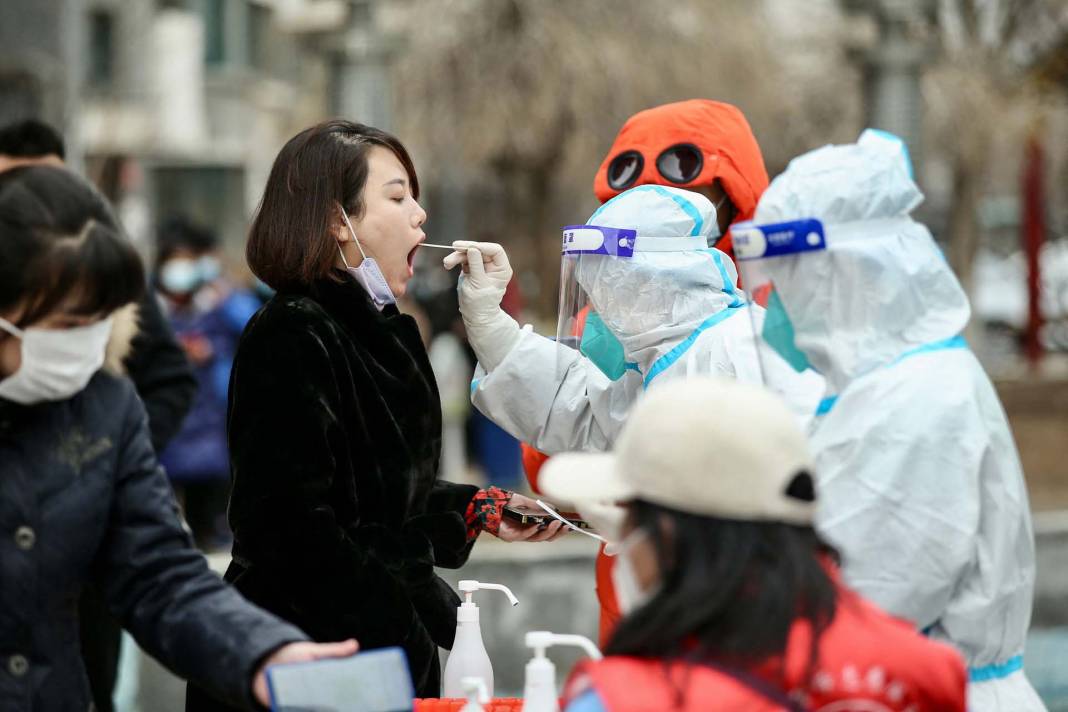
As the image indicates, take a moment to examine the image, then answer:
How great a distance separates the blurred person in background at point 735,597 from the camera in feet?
6.78

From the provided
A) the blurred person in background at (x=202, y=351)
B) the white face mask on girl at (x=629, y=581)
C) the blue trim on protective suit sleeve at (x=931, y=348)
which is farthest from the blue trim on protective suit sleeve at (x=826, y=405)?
the blurred person in background at (x=202, y=351)

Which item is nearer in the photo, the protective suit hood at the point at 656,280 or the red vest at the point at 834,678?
the red vest at the point at 834,678

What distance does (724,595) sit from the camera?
6.79 ft

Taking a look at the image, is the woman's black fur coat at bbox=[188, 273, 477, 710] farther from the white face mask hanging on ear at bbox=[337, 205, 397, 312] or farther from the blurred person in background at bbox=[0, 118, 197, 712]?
the blurred person in background at bbox=[0, 118, 197, 712]

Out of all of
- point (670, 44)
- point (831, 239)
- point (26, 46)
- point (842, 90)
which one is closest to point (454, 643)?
point (831, 239)

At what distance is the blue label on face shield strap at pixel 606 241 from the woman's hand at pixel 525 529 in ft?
1.94

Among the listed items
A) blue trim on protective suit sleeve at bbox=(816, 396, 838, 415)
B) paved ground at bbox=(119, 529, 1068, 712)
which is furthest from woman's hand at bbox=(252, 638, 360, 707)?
paved ground at bbox=(119, 529, 1068, 712)

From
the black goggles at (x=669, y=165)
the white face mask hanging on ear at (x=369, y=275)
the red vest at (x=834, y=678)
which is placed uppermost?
the black goggles at (x=669, y=165)

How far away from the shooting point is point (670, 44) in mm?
18562

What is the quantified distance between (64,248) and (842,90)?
20655 mm

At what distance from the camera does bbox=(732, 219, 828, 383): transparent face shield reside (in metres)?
2.73

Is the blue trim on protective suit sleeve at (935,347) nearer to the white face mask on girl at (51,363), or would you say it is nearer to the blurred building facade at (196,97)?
the white face mask on girl at (51,363)

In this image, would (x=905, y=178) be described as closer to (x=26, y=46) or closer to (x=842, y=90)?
(x=26, y=46)

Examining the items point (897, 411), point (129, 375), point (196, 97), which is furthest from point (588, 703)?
point (196, 97)
